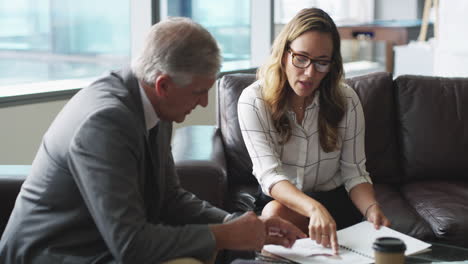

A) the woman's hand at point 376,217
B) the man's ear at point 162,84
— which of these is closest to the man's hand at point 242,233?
the man's ear at point 162,84

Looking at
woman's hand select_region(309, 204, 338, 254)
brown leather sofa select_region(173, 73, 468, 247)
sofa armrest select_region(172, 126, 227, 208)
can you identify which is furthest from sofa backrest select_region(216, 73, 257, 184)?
woman's hand select_region(309, 204, 338, 254)

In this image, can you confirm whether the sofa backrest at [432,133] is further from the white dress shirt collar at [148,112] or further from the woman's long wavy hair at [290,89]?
the white dress shirt collar at [148,112]

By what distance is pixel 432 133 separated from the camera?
9.75ft

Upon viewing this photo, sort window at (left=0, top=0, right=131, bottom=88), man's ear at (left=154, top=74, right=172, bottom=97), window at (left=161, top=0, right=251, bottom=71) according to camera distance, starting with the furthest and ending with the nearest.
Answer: window at (left=161, top=0, right=251, bottom=71)
window at (left=0, top=0, right=131, bottom=88)
man's ear at (left=154, top=74, right=172, bottom=97)

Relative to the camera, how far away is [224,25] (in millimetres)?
5555

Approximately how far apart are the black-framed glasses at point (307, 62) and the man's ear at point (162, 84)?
754 mm

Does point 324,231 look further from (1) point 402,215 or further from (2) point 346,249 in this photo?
(1) point 402,215

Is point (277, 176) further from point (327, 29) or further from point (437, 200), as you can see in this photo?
point (437, 200)

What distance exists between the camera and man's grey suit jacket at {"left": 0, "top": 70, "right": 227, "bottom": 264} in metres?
1.52

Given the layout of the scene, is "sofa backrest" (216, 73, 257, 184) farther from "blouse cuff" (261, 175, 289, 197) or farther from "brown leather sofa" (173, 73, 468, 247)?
"blouse cuff" (261, 175, 289, 197)

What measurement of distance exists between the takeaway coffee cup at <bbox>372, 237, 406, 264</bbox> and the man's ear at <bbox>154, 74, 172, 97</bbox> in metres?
0.60

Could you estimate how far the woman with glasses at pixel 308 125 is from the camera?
7.43 feet

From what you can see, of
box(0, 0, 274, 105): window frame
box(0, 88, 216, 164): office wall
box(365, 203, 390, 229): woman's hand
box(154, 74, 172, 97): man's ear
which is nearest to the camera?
box(154, 74, 172, 97): man's ear

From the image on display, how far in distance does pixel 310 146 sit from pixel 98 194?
106 centimetres
